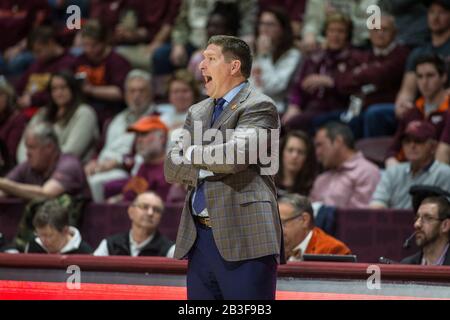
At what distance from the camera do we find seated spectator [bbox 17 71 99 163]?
7.98m

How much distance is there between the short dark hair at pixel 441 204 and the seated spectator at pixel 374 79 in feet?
6.15

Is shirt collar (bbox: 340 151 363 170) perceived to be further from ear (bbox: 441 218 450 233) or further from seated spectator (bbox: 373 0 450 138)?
ear (bbox: 441 218 450 233)

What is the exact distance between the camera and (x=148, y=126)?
24.3ft

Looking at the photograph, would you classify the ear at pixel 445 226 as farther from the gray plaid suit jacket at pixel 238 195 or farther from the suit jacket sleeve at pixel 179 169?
the suit jacket sleeve at pixel 179 169

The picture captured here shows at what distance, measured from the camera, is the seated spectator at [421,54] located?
744 centimetres

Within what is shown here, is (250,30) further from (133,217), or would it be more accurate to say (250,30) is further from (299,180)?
(133,217)

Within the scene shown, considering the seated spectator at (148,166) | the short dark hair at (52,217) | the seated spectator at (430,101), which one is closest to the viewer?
the short dark hair at (52,217)

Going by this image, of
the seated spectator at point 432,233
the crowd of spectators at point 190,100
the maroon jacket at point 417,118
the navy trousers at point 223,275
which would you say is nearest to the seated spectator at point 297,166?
the crowd of spectators at point 190,100

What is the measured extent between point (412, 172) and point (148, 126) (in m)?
1.91

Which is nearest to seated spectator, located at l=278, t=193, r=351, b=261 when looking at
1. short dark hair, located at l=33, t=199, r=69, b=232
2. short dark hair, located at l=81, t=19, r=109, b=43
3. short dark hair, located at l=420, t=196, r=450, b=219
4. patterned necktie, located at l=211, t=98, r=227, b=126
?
short dark hair, located at l=420, t=196, r=450, b=219

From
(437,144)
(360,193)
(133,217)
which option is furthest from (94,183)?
(437,144)

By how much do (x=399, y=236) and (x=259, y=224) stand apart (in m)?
2.74

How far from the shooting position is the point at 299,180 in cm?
686

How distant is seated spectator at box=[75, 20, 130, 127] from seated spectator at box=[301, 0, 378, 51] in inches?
59.7
